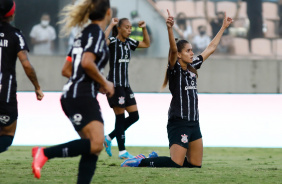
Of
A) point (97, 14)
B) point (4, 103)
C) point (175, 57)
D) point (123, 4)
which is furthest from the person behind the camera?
point (123, 4)

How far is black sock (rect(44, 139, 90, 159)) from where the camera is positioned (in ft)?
15.9

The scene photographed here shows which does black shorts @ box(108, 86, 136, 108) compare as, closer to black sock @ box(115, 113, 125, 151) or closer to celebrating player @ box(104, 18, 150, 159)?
celebrating player @ box(104, 18, 150, 159)

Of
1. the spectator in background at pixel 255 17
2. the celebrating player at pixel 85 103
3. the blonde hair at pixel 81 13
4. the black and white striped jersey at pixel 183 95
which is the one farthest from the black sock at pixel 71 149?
the spectator in background at pixel 255 17

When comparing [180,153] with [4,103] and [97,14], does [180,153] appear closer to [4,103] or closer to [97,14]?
[4,103]

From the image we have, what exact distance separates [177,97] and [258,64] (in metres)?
11.8

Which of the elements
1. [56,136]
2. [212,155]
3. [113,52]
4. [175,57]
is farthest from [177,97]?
[56,136]

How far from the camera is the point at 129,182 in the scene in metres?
6.28

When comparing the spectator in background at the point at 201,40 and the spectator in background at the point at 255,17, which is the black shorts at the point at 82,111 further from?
the spectator in background at the point at 255,17

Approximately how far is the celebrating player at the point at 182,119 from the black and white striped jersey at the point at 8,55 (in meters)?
2.11

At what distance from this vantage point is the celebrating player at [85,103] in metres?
4.87

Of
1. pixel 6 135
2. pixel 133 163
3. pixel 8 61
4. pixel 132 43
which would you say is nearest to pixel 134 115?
pixel 132 43

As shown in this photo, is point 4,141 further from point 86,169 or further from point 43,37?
point 43,37

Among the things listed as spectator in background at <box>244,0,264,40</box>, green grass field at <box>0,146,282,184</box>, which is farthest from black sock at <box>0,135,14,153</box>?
spectator in background at <box>244,0,264,40</box>

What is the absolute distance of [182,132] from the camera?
7.63 meters
